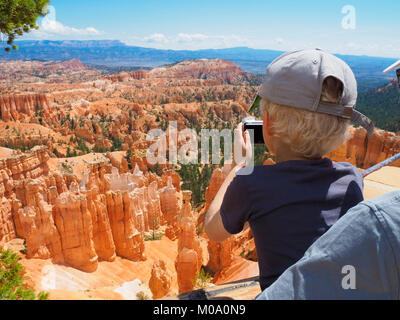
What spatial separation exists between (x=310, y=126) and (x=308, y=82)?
174 millimetres

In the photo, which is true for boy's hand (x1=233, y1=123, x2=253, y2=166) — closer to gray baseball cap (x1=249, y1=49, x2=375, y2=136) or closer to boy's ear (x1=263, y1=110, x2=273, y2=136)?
boy's ear (x1=263, y1=110, x2=273, y2=136)

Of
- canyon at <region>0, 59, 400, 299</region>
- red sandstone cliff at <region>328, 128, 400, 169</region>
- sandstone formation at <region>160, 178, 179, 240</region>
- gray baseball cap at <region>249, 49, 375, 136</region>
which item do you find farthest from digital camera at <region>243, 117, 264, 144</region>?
red sandstone cliff at <region>328, 128, 400, 169</region>

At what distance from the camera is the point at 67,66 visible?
16962cm

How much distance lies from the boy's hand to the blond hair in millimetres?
267

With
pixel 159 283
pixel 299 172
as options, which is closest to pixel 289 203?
pixel 299 172

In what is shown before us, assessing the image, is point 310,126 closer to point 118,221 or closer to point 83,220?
point 83,220

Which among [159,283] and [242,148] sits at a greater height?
[242,148]

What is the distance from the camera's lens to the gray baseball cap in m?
1.16

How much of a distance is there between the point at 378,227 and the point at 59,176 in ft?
67.6

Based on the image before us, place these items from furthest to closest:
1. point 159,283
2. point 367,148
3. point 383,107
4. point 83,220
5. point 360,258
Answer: point 383,107, point 367,148, point 83,220, point 159,283, point 360,258

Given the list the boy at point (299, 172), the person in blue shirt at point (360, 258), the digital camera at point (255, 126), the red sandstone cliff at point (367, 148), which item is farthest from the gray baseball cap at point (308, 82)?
→ the red sandstone cliff at point (367, 148)

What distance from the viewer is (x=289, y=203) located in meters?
1.19
